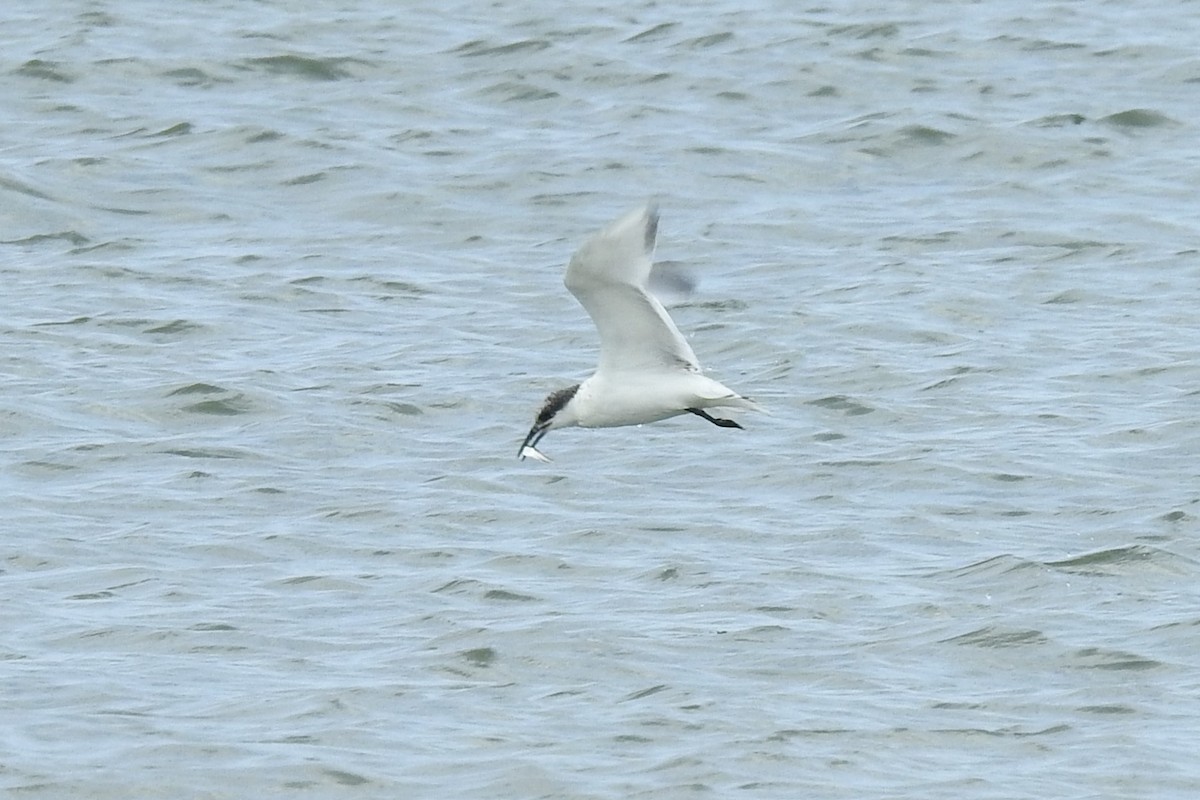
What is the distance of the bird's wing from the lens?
8438 millimetres

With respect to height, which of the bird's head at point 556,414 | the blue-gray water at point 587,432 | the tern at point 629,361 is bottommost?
the blue-gray water at point 587,432

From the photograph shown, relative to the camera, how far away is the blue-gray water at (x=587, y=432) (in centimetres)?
891

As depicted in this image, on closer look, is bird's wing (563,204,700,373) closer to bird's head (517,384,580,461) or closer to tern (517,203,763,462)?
tern (517,203,763,462)

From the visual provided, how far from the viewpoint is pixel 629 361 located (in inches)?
372

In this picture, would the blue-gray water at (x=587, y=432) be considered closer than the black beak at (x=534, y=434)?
Yes

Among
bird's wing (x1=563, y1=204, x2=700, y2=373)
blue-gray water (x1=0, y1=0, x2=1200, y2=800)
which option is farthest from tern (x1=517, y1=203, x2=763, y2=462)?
blue-gray water (x1=0, y1=0, x2=1200, y2=800)

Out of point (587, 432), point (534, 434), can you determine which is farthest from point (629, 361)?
point (587, 432)

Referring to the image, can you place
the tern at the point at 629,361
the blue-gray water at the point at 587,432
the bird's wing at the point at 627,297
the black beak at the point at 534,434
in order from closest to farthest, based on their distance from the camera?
the bird's wing at the point at 627,297, the tern at the point at 629,361, the blue-gray water at the point at 587,432, the black beak at the point at 534,434

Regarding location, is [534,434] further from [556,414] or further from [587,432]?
[587,432]

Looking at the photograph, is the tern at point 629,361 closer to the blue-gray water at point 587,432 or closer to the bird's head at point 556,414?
the bird's head at point 556,414

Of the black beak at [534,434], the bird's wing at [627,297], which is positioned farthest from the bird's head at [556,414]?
the bird's wing at [627,297]

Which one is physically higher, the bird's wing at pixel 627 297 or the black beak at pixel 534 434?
the bird's wing at pixel 627 297

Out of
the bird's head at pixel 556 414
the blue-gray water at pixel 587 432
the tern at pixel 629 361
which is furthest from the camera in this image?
the bird's head at pixel 556 414

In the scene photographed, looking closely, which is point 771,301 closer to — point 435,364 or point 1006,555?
point 435,364
